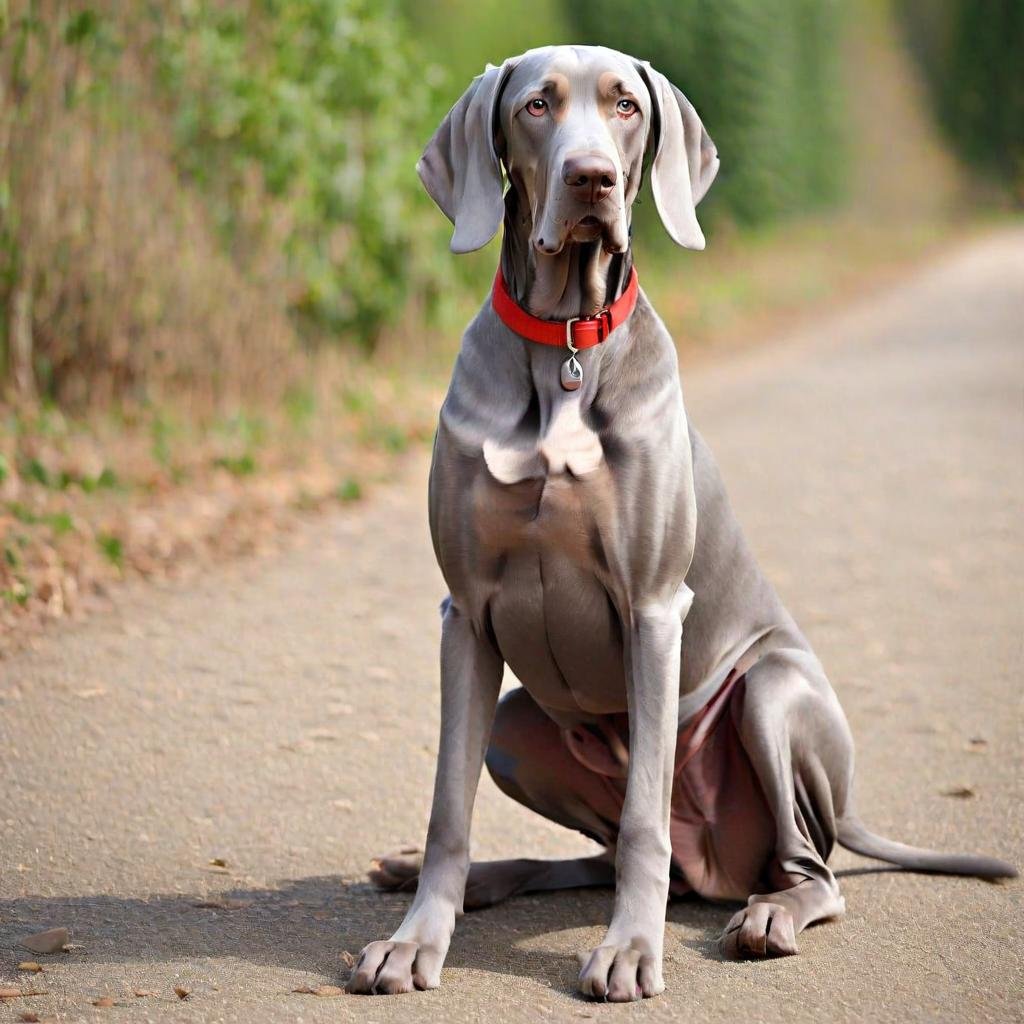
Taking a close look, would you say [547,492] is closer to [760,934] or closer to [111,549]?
[760,934]

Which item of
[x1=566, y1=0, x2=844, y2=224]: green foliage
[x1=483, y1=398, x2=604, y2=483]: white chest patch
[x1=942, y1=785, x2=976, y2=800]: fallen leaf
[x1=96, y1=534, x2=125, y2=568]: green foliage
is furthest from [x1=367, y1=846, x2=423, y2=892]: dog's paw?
[x1=566, y1=0, x2=844, y2=224]: green foliage

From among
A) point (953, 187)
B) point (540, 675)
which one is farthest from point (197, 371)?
point (953, 187)

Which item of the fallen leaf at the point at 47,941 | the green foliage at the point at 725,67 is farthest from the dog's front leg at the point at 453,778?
the green foliage at the point at 725,67

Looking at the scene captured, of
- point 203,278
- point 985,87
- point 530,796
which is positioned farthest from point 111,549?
point 985,87

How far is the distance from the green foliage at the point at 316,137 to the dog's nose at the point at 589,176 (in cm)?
607

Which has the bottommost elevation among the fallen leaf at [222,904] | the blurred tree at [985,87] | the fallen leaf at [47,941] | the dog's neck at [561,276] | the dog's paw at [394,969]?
the fallen leaf at [222,904]

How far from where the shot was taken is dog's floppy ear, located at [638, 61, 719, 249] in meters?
3.18

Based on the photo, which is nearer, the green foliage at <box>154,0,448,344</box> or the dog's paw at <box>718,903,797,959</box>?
the dog's paw at <box>718,903,797,959</box>

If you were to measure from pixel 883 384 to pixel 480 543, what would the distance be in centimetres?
954

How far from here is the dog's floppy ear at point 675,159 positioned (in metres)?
3.18

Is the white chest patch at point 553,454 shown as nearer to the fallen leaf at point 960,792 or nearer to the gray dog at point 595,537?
the gray dog at point 595,537

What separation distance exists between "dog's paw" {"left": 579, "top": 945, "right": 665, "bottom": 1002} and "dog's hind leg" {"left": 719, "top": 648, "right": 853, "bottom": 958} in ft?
1.18

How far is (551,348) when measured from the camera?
3164 mm

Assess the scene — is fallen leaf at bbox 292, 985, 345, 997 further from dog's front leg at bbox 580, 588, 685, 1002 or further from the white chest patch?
the white chest patch
